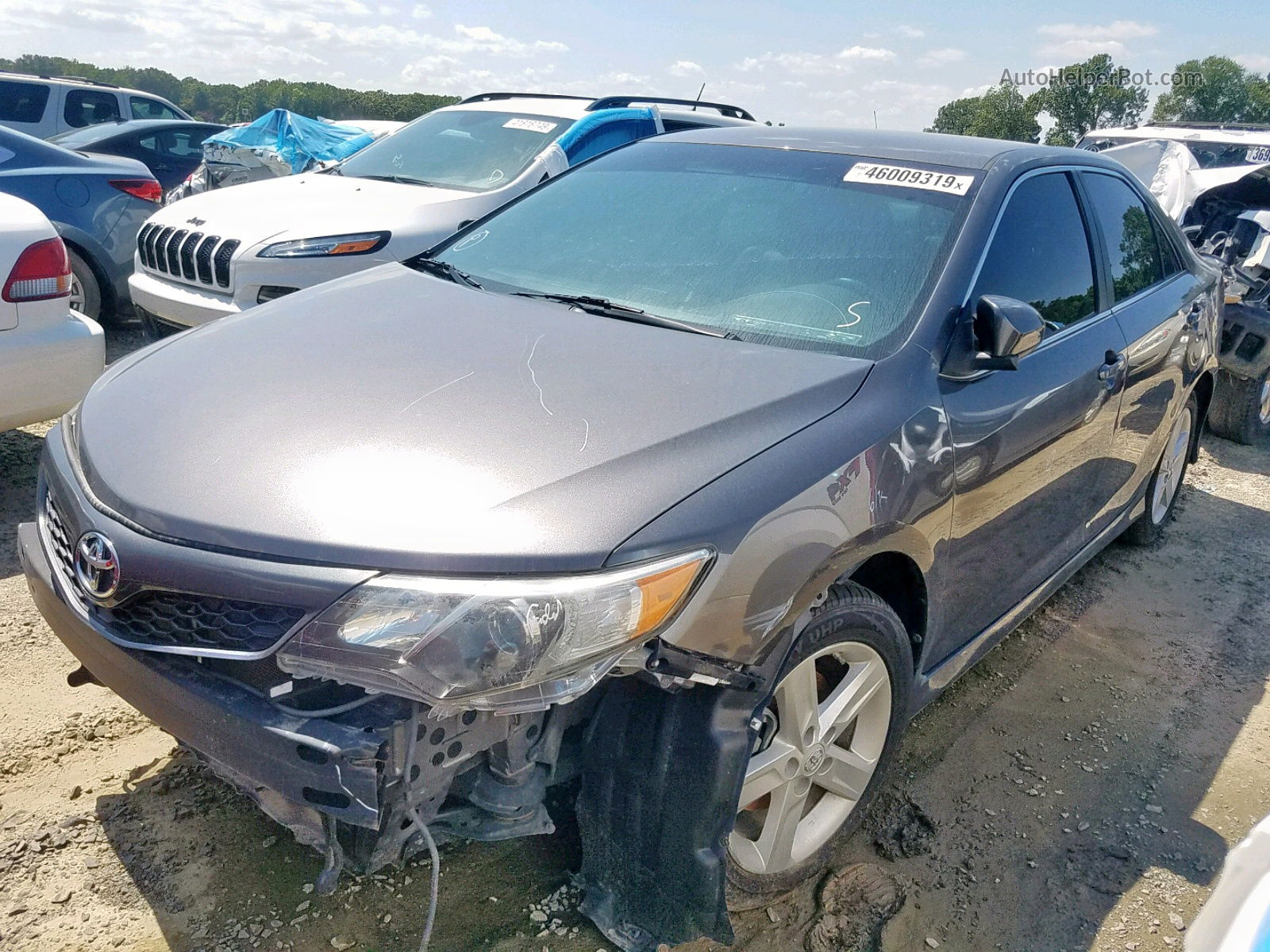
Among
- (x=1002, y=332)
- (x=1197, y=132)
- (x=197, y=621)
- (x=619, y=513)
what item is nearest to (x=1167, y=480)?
(x=1002, y=332)

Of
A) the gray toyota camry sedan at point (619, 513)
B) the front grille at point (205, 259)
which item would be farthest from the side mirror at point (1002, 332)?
the front grille at point (205, 259)

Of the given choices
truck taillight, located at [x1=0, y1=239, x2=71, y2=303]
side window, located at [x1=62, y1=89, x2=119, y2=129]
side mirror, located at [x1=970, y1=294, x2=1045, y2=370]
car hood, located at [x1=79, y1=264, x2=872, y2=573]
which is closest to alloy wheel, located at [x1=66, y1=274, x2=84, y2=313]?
truck taillight, located at [x1=0, y1=239, x2=71, y2=303]

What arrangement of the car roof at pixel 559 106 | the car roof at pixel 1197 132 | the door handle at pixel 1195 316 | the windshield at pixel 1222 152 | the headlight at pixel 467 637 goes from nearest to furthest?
the headlight at pixel 467 637 → the door handle at pixel 1195 316 → the car roof at pixel 559 106 → the windshield at pixel 1222 152 → the car roof at pixel 1197 132

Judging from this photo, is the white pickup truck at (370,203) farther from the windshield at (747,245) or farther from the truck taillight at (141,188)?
the windshield at (747,245)

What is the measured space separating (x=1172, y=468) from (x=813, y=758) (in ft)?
10.9

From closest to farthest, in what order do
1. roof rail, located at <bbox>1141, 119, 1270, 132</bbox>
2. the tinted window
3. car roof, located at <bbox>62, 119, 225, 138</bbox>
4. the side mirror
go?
the side mirror → roof rail, located at <bbox>1141, 119, 1270, 132</bbox> → car roof, located at <bbox>62, 119, 225, 138</bbox> → the tinted window

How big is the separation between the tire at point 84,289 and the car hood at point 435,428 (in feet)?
13.9

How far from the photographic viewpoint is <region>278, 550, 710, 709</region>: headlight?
5.43 ft

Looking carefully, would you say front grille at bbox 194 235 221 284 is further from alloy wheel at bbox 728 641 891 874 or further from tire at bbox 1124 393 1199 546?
tire at bbox 1124 393 1199 546

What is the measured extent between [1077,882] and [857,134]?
232 centimetres

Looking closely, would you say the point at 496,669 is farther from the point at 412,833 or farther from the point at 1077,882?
the point at 1077,882

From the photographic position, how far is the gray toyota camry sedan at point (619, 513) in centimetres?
171

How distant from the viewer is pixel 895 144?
3164 mm

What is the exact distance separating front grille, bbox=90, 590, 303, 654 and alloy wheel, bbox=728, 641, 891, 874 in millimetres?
997
